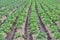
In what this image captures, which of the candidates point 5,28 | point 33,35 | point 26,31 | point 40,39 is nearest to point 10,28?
point 5,28

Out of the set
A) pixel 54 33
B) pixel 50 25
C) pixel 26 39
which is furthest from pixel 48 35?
pixel 50 25

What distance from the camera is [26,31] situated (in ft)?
38.5

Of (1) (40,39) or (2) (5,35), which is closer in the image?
(1) (40,39)

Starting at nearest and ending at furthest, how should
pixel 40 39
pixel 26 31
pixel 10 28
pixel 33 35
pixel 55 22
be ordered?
pixel 40 39
pixel 33 35
pixel 26 31
pixel 10 28
pixel 55 22

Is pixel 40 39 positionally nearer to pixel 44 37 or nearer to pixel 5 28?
pixel 44 37

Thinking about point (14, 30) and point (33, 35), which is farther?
point (14, 30)

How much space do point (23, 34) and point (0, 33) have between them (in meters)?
1.21

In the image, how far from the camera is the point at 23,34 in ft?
36.3

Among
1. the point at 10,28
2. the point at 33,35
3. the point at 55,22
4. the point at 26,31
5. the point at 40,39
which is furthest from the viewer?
the point at 55,22

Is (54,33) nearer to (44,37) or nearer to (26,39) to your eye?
(44,37)

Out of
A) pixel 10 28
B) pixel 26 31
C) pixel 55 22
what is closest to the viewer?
pixel 26 31

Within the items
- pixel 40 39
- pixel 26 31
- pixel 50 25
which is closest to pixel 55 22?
pixel 50 25

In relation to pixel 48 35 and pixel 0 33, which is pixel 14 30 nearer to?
pixel 0 33

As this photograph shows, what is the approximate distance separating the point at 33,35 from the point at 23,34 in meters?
0.56
